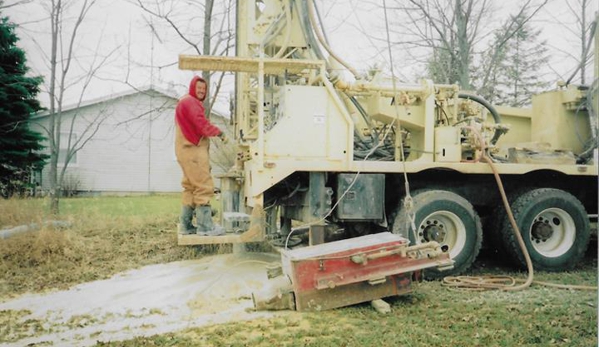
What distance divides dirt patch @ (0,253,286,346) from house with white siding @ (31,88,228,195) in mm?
12630

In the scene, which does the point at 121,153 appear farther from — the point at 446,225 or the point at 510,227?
the point at 510,227

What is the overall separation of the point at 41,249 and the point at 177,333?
417 cm

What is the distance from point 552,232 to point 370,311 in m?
3.60

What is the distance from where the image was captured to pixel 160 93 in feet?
41.8

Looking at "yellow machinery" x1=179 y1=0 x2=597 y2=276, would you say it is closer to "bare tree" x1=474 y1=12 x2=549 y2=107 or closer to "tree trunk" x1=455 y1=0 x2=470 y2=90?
"tree trunk" x1=455 y1=0 x2=470 y2=90

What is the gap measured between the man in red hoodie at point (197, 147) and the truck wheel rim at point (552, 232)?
4.36 m

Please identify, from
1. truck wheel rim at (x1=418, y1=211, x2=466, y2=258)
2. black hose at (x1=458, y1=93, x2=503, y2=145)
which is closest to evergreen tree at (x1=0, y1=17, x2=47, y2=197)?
truck wheel rim at (x1=418, y1=211, x2=466, y2=258)

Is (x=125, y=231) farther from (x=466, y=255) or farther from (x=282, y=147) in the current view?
(x=466, y=255)

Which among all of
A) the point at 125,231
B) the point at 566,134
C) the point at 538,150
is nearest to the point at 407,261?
the point at 538,150

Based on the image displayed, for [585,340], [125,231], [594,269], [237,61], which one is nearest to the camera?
[585,340]

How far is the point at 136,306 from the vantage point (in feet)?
17.9

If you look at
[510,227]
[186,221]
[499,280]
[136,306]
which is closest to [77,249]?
[186,221]

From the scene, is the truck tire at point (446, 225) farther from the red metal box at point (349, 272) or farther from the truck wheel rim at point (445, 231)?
the red metal box at point (349, 272)

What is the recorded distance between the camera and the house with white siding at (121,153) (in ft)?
63.7
